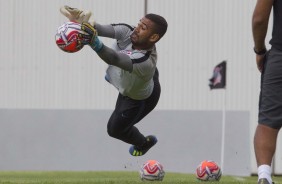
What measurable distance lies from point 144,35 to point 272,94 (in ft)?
8.59

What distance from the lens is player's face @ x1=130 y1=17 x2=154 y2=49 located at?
8961mm

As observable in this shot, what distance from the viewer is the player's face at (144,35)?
8961 millimetres

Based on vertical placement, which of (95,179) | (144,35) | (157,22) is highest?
(157,22)

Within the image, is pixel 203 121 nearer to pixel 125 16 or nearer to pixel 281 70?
pixel 125 16

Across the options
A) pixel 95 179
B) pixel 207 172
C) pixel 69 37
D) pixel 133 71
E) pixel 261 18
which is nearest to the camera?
pixel 261 18

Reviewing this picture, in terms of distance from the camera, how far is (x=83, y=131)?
2147cm

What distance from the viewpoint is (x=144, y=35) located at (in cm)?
898

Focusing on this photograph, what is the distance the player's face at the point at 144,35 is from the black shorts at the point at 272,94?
2.42 m

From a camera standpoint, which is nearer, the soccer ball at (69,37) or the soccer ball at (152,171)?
the soccer ball at (69,37)

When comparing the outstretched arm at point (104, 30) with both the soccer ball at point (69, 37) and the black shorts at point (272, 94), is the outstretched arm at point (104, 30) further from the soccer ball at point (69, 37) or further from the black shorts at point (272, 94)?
the black shorts at point (272, 94)

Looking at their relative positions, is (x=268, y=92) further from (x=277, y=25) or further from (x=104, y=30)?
(x=104, y=30)

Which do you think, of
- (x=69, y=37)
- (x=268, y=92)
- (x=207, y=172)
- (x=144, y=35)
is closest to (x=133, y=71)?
(x=144, y=35)

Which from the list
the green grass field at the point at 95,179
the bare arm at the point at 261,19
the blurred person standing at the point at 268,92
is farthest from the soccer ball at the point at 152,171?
the bare arm at the point at 261,19

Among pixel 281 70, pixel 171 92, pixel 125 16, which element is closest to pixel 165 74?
pixel 171 92
